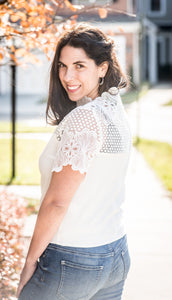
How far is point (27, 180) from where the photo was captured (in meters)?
7.73

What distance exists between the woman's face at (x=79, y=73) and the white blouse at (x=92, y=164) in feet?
0.28

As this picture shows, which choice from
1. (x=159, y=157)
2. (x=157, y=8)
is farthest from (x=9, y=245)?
(x=157, y=8)

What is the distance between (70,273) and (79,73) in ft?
2.49

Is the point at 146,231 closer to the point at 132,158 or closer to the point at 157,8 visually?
the point at 132,158

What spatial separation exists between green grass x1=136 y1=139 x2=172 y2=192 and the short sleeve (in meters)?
5.44

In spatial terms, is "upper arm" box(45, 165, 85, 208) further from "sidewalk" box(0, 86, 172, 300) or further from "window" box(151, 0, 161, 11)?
"window" box(151, 0, 161, 11)

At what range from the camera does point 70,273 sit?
5.98ft

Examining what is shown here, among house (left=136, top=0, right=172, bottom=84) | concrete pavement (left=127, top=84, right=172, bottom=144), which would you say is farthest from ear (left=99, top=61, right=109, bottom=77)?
house (left=136, top=0, right=172, bottom=84)

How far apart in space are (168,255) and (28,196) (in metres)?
2.59

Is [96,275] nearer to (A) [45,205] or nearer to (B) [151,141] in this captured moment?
(A) [45,205]

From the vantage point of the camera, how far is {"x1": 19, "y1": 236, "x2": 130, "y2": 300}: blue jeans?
6.00 feet

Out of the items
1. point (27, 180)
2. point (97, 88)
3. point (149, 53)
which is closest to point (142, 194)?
point (27, 180)

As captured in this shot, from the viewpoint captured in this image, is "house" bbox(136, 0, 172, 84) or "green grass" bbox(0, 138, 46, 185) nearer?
"green grass" bbox(0, 138, 46, 185)

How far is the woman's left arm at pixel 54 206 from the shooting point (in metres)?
1.77
